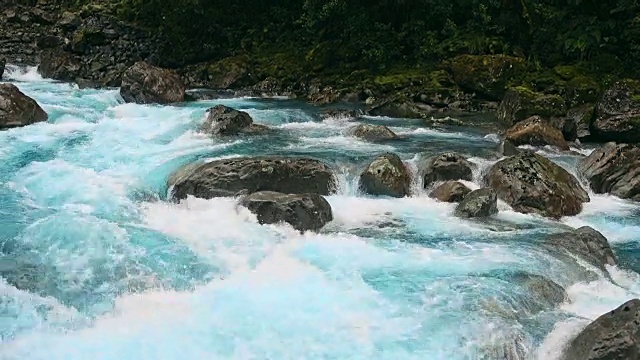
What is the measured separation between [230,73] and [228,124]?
27.2 feet

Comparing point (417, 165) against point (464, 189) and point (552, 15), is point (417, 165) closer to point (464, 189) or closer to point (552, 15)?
point (464, 189)

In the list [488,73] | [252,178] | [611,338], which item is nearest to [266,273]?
[252,178]

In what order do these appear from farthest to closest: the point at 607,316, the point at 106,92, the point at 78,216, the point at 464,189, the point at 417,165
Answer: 1. the point at 106,92
2. the point at 417,165
3. the point at 464,189
4. the point at 78,216
5. the point at 607,316

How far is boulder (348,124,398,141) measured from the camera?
13.3 metres

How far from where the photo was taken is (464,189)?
33.4ft

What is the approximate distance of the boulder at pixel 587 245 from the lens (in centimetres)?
795

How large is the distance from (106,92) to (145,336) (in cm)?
1361

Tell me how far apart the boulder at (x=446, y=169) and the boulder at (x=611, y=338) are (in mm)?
5127

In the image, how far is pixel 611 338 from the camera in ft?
17.7

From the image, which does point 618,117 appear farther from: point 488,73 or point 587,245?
point 587,245

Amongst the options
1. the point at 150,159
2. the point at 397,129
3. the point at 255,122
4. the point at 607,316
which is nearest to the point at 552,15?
the point at 397,129

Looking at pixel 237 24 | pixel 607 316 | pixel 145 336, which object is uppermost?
pixel 237 24

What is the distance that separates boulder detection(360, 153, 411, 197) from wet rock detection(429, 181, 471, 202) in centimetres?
48

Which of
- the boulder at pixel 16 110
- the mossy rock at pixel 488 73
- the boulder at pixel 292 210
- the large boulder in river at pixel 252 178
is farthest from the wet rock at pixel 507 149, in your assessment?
the boulder at pixel 16 110
